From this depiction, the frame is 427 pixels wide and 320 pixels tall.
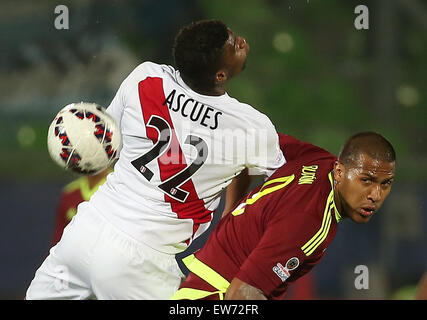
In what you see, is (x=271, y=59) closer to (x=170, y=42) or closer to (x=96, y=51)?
(x=170, y=42)

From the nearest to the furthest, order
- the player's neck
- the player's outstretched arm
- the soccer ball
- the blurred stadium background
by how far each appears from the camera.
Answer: the player's outstretched arm < the soccer ball < the player's neck < the blurred stadium background

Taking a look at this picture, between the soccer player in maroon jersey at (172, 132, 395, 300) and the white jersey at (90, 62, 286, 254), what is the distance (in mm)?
209

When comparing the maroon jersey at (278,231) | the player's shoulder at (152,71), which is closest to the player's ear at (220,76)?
the player's shoulder at (152,71)

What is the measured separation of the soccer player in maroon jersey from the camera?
350 cm

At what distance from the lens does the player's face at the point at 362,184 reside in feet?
11.7

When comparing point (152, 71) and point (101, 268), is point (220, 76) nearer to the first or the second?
Answer: point (152, 71)

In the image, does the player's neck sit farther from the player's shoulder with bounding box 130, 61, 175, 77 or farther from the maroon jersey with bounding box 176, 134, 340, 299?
the maroon jersey with bounding box 176, 134, 340, 299

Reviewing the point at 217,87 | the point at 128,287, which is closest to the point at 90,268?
the point at 128,287

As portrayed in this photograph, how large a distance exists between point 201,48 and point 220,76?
184 mm

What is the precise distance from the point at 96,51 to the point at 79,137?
164 inches

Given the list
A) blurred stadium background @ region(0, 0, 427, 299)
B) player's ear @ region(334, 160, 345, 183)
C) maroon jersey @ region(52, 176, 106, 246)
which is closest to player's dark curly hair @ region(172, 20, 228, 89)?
player's ear @ region(334, 160, 345, 183)

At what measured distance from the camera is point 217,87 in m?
3.98

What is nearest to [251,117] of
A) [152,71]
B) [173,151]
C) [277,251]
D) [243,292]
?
[173,151]

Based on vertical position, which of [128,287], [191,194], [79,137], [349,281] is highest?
[79,137]
